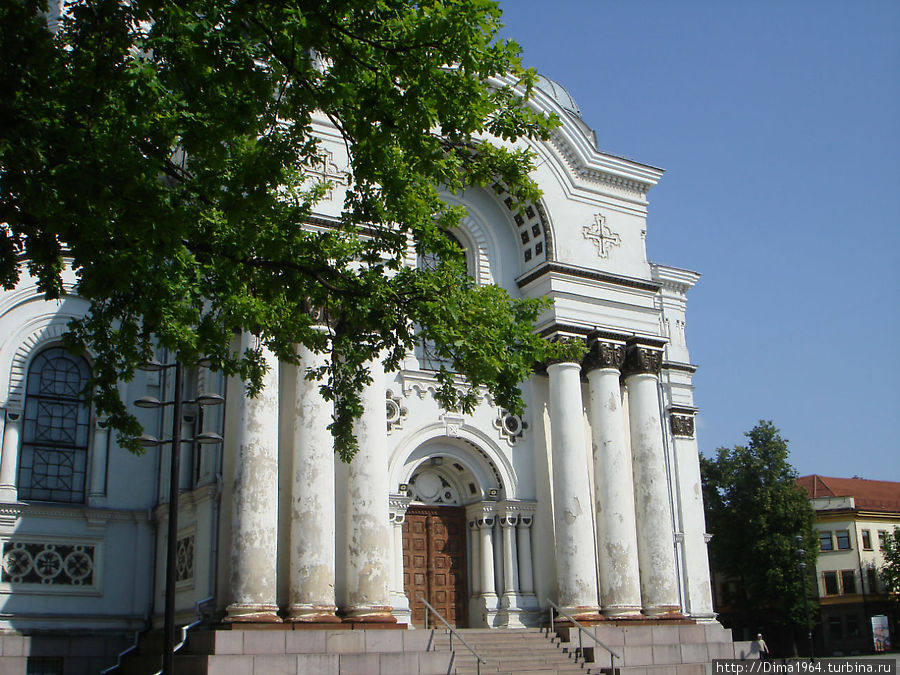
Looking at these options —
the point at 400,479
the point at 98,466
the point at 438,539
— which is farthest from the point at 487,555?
the point at 98,466

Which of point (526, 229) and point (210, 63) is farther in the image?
point (526, 229)

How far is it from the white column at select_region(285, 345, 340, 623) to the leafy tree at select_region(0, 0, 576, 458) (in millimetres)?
5016

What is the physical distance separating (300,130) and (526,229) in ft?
43.6

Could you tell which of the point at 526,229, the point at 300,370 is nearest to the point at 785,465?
the point at 526,229

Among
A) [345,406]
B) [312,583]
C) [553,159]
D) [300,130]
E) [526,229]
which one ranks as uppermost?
[553,159]

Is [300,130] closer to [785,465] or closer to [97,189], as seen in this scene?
[97,189]

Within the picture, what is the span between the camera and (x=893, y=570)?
55.4 metres

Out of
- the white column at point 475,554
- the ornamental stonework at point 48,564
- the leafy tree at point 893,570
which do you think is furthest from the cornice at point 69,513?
the leafy tree at point 893,570

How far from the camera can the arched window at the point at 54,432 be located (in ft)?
66.1

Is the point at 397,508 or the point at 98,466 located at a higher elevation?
the point at 98,466

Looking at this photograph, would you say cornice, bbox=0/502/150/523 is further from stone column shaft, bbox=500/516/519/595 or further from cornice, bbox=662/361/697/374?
cornice, bbox=662/361/697/374

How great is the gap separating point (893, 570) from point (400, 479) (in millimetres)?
44534

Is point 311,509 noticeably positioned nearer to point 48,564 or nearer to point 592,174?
point 48,564

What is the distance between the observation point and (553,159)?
2422 cm
